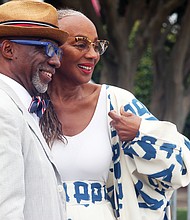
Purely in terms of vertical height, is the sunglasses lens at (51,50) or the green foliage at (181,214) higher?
the sunglasses lens at (51,50)

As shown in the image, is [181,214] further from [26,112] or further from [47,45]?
[26,112]

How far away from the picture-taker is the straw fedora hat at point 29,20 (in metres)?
2.76

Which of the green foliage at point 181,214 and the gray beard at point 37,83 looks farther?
the green foliage at point 181,214

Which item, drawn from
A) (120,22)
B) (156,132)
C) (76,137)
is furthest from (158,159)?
(120,22)

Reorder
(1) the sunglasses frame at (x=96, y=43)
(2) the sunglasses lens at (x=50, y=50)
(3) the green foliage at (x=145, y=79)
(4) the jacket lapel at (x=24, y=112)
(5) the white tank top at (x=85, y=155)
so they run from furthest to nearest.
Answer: (3) the green foliage at (x=145, y=79) → (1) the sunglasses frame at (x=96, y=43) → (5) the white tank top at (x=85, y=155) → (2) the sunglasses lens at (x=50, y=50) → (4) the jacket lapel at (x=24, y=112)

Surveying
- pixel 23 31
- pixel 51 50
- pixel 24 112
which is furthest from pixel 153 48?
pixel 24 112

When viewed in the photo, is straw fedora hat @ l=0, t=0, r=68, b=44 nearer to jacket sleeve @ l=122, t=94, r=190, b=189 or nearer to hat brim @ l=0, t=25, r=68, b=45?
hat brim @ l=0, t=25, r=68, b=45

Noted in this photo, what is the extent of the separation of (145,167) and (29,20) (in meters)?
1.05

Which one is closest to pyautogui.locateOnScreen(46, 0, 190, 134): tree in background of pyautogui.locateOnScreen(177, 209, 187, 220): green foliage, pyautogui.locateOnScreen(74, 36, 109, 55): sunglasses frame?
pyautogui.locateOnScreen(177, 209, 187, 220): green foliage

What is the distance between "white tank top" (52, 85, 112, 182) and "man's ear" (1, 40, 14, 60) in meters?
0.81

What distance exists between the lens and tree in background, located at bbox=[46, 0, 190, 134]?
11156mm

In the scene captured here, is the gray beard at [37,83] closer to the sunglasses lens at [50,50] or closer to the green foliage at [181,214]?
the sunglasses lens at [50,50]

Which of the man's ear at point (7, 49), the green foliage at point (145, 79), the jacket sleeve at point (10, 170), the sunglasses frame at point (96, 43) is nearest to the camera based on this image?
the jacket sleeve at point (10, 170)

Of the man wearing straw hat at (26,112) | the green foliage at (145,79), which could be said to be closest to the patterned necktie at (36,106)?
the man wearing straw hat at (26,112)
